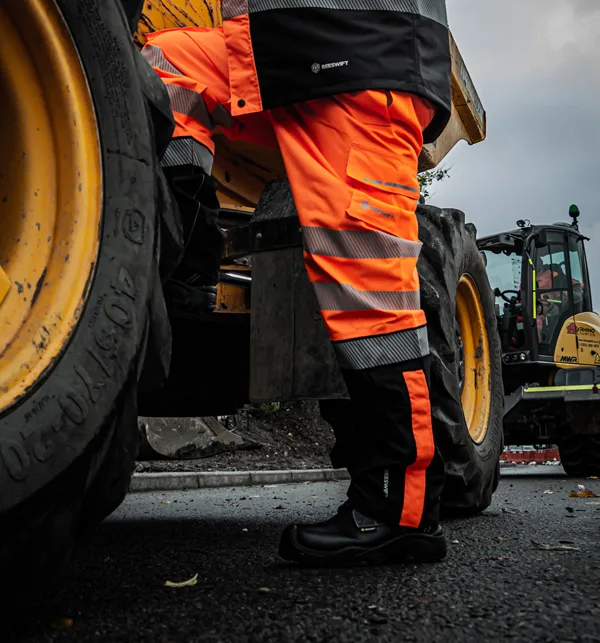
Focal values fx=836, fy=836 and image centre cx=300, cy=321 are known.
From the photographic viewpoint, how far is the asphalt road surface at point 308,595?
1455 mm

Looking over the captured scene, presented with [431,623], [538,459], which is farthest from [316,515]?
[538,459]

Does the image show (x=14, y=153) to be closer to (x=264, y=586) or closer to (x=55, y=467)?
(x=55, y=467)

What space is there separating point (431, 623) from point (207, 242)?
3.78ft

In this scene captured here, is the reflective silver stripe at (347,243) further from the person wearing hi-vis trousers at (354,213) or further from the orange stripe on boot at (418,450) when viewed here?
the orange stripe on boot at (418,450)

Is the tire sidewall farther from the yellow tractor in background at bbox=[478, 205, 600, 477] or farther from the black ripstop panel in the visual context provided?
the yellow tractor in background at bbox=[478, 205, 600, 477]

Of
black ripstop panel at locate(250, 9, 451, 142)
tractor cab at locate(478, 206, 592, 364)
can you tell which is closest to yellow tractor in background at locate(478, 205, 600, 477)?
tractor cab at locate(478, 206, 592, 364)

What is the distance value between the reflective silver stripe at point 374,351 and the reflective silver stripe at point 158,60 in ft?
2.90

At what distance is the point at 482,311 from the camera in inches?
168

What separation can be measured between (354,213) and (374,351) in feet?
1.20

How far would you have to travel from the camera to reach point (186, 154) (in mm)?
2211

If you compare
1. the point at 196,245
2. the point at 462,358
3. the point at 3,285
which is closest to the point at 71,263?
the point at 3,285

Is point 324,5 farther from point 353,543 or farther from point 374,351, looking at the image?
point 353,543

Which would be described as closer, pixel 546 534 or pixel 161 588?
pixel 161 588

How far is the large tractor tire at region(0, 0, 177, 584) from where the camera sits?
1365 millimetres
